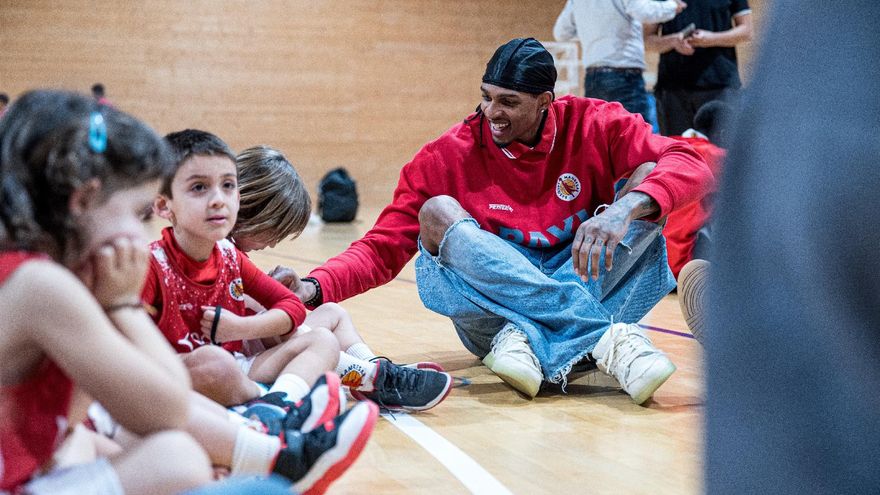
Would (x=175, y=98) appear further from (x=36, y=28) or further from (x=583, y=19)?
(x=583, y=19)

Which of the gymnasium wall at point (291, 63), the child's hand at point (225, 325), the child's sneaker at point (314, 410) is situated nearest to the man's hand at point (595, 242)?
the child's hand at point (225, 325)

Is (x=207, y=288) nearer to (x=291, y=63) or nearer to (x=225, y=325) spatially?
(x=225, y=325)

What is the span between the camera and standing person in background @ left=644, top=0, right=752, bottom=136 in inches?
194

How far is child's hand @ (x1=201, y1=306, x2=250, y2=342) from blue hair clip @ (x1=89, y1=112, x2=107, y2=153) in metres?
0.97

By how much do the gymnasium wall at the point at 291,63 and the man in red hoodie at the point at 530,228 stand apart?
28.1 ft

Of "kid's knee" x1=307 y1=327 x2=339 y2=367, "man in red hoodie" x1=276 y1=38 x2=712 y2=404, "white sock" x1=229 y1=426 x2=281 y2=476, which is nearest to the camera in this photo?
"white sock" x1=229 y1=426 x2=281 y2=476

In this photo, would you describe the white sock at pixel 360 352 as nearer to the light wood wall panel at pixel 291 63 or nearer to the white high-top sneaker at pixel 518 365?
the white high-top sneaker at pixel 518 365

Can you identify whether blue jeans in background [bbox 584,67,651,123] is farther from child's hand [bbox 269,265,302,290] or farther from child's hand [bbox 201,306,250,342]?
child's hand [bbox 201,306,250,342]

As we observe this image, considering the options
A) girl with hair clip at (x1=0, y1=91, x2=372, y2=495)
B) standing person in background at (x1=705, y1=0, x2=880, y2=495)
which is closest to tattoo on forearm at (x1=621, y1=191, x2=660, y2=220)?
girl with hair clip at (x1=0, y1=91, x2=372, y2=495)

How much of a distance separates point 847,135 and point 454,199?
2.38m

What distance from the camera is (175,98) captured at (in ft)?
36.0

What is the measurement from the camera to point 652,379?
2.25 m

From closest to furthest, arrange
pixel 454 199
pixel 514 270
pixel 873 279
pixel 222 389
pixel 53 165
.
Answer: pixel 873 279, pixel 53 165, pixel 222 389, pixel 514 270, pixel 454 199

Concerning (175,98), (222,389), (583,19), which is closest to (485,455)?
(222,389)
